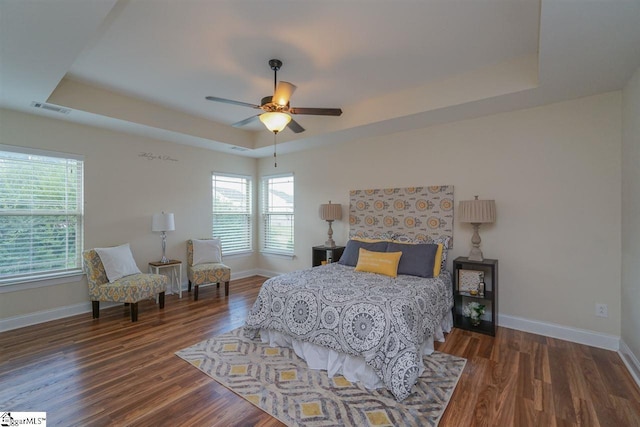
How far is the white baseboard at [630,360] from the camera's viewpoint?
2.40 m

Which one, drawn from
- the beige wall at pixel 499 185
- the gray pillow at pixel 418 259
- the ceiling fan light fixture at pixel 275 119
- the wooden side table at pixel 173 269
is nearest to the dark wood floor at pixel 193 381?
the beige wall at pixel 499 185

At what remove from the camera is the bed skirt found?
235cm

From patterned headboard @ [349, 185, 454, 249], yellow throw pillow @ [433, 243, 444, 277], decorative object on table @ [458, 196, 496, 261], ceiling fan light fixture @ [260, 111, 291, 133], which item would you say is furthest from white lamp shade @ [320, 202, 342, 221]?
ceiling fan light fixture @ [260, 111, 291, 133]

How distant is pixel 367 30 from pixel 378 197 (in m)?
2.53

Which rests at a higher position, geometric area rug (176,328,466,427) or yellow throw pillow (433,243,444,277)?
yellow throw pillow (433,243,444,277)

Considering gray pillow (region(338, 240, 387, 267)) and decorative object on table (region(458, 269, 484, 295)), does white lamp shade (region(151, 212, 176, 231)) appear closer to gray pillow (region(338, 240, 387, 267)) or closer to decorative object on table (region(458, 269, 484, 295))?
gray pillow (region(338, 240, 387, 267))

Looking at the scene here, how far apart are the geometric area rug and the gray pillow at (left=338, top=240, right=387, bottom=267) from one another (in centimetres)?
144

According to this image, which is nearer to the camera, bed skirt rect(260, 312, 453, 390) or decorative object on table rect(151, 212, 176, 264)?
bed skirt rect(260, 312, 453, 390)

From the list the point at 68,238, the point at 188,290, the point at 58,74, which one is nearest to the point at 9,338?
the point at 68,238

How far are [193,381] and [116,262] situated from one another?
95.0 inches

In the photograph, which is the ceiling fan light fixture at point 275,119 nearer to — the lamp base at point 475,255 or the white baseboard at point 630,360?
the lamp base at point 475,255

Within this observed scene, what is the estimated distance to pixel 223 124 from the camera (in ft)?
16.3

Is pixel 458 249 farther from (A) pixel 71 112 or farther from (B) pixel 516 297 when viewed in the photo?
(A) pixel 71 112

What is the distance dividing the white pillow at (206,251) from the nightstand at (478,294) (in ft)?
12.8
